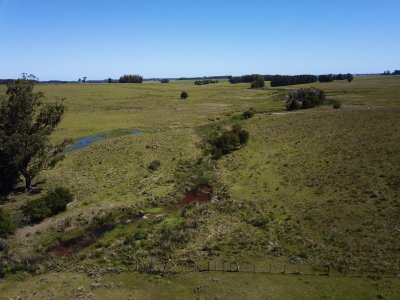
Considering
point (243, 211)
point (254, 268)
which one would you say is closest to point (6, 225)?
point (243, 211)

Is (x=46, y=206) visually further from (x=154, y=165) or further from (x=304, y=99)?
(x=304, y=99)

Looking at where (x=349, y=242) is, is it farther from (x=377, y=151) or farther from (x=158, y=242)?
(x=377, y=151)

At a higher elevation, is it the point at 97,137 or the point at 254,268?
the point at 97,137

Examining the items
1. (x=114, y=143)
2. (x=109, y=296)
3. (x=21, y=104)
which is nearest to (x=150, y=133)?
(x=114, y=143)

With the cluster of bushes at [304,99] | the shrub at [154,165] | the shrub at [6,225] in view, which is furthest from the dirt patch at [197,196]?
the cluster of bushes at [304,99]

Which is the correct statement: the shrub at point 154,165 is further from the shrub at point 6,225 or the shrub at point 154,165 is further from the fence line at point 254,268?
the fence line at point 254,268

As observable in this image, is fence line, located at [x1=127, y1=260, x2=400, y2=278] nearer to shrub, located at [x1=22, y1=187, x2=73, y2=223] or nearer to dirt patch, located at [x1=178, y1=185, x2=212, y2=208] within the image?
dirt patch, located at [x1=178, y1=185, x2=212, y2=208]

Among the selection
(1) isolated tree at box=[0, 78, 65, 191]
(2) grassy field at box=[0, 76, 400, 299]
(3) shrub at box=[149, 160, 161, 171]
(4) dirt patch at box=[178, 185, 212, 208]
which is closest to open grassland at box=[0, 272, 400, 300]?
(2) grassy field at box=[0, 76, 400, 299]
